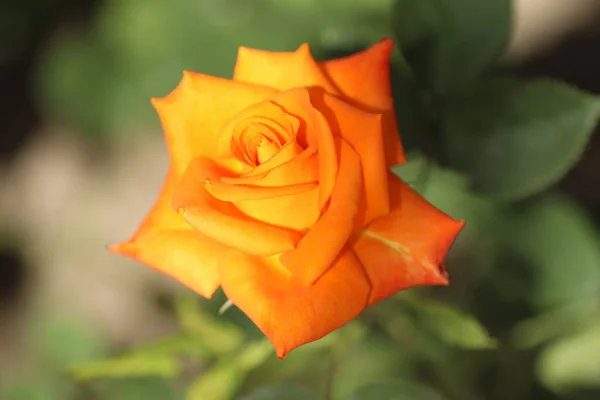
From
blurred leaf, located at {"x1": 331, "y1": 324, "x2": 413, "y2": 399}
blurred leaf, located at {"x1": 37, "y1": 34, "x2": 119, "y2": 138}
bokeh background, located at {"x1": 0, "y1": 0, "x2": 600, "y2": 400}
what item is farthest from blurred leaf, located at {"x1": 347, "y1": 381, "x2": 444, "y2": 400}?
blurred leaf, located at {"x1": 37, "y1": 34, "x2": 119, "y2": 138}

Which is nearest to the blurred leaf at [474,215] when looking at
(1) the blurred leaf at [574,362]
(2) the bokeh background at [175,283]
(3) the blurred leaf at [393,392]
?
(2) the bokeh background at [175,283]

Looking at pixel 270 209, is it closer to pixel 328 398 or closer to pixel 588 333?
pixel 328 398

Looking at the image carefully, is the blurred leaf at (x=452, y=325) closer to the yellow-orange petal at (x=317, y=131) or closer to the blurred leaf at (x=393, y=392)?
the blurred leaf at (x=393, y=392)

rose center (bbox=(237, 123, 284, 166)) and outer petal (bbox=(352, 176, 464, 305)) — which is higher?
rose center (bbox=(237, 123, 284, 166))

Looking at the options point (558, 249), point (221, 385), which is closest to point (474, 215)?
point (558, 249)

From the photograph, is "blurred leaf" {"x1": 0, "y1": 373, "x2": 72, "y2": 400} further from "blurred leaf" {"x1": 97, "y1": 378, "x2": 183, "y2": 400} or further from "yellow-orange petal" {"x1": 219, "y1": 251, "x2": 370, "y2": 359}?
"yellow-orange petal" {"x1": 219, "y1": 251, "x2": 370, "y2": 359}

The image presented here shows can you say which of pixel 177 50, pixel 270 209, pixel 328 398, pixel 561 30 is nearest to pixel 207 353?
pixel 328 398
